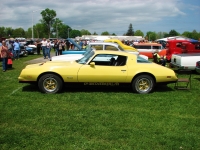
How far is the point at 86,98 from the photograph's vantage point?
725cm

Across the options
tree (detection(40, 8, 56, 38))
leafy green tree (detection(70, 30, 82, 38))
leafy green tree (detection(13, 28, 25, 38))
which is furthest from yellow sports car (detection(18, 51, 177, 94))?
leafy green tree (detection(70, 30, 82, 38))

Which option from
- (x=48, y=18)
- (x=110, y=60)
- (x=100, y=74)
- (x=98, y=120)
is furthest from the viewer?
(x=48, y=18)

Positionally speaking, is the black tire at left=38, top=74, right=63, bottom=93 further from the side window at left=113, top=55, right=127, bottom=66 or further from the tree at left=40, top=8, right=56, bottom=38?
the tree at left=40, top=8, right=56, bottom=38

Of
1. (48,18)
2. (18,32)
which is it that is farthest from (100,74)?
(18,32)

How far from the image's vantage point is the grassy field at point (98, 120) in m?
4.32

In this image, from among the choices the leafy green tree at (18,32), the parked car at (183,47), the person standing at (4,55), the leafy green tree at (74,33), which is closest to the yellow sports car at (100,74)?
the person standing at (4,55)

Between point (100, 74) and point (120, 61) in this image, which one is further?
point (120, 61)

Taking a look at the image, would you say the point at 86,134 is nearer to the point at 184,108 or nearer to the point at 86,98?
the point at 86,98

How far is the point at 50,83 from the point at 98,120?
9.08ft

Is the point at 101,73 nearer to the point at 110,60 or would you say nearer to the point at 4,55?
the point at 110,60

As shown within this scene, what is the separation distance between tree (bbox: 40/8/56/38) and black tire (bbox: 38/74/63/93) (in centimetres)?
9103

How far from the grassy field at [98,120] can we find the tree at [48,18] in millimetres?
90668

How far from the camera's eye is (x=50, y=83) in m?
7.66

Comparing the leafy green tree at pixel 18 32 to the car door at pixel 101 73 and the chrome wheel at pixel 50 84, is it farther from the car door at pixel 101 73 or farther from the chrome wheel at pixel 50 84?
the car door at pixel 101 73
